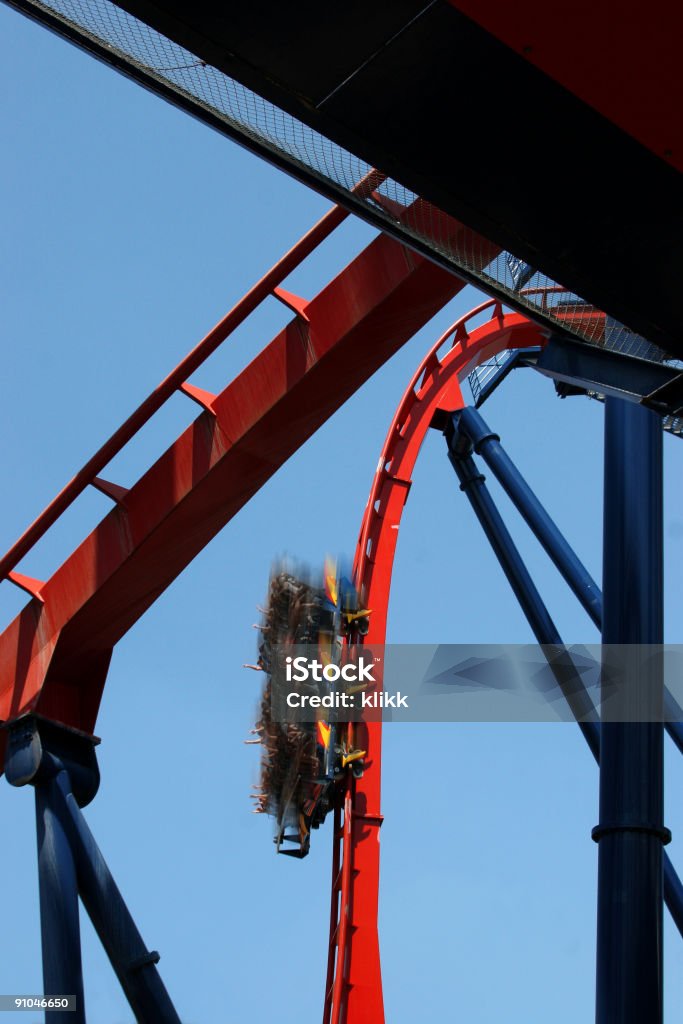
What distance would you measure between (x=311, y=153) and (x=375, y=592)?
26.1 ft

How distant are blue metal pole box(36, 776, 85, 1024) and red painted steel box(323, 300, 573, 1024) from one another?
262 centimetres

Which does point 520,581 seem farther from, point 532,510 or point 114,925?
point 114,925

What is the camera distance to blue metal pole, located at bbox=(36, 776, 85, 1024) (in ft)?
23.4


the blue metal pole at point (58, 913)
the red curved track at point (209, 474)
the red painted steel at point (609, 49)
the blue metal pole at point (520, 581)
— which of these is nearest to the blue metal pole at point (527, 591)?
the blue metal pole at point (520, 581)

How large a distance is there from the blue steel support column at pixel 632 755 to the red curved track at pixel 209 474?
2110mm

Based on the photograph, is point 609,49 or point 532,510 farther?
point 532,510

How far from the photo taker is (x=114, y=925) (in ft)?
24.9

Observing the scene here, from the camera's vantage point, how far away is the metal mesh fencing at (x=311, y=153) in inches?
118

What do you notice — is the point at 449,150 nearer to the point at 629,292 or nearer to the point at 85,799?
the point at 629,292

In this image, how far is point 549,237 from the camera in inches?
114

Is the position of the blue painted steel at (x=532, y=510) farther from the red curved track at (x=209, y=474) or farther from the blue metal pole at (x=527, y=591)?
the red curved track at (x=209, y=474)

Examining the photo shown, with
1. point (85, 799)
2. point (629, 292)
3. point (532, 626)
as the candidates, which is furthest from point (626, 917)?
point (532, 626)

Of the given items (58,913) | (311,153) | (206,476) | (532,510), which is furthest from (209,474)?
(311,153)

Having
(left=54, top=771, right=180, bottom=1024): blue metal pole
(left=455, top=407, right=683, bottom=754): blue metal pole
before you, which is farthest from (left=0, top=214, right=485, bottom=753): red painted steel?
(left=455, top=407, right=683, bottom=754): blue metal pole
